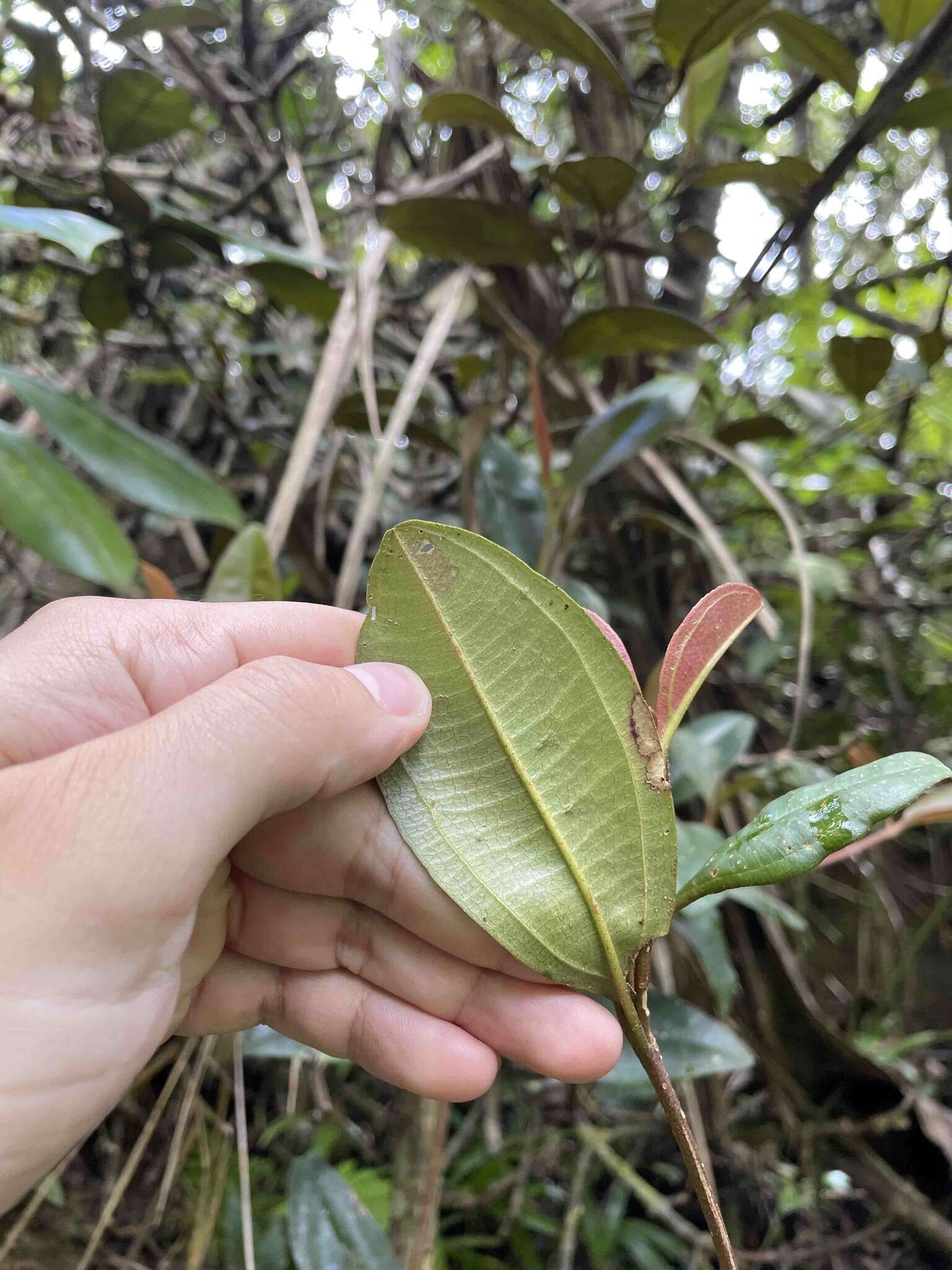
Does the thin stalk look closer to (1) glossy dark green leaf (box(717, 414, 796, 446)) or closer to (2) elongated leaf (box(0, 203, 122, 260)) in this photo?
(2) elongated leaf (box(0, 203, 122, 260))

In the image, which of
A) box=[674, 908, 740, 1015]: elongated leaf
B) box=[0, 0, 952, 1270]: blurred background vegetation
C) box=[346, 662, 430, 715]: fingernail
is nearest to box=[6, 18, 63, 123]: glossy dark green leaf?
box=[0, 0, 952, 1270]: blurred background vegetation

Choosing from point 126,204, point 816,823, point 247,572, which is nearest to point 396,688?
point 816,823

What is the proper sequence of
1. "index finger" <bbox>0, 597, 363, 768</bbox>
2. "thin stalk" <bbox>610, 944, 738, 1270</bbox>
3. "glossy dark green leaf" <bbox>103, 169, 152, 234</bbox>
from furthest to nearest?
"glossy dark green leaf" <bbox>103, 169, 152, 234</bbox>, "index finger" <bbox>0, 597, 363, 768</bbox>, "thin stalk" <bbox>610, 944, 738, 1270</bbox>

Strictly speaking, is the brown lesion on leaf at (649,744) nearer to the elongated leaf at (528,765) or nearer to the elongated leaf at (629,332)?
the elongated leaf at (528,765)

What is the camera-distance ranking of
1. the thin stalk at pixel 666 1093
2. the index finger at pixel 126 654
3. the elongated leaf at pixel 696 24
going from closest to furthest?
the thin stalk at pixel 666 1093 → the index finger at pixel 126 654 → the elongated leaf at pixel 696 24

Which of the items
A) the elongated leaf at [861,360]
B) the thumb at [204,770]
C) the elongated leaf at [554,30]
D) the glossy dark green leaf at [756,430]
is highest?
the elongated leaf at [554,30]

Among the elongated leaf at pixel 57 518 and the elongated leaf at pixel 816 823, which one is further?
the elongated leaf at pixel 57 518

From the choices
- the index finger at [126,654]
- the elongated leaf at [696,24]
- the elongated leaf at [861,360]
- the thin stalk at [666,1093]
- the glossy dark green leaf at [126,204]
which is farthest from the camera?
the elongated leaf at [861,360]

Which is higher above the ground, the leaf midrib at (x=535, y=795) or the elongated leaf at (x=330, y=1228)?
the leaf midrib at (x=535, y=795)

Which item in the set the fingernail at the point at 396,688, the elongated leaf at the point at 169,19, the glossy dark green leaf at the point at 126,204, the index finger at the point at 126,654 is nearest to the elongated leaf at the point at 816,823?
the fingernail at the point at 396,688

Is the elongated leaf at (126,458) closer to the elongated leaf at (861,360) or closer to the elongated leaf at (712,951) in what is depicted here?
the elongated leaf at (712,951)
